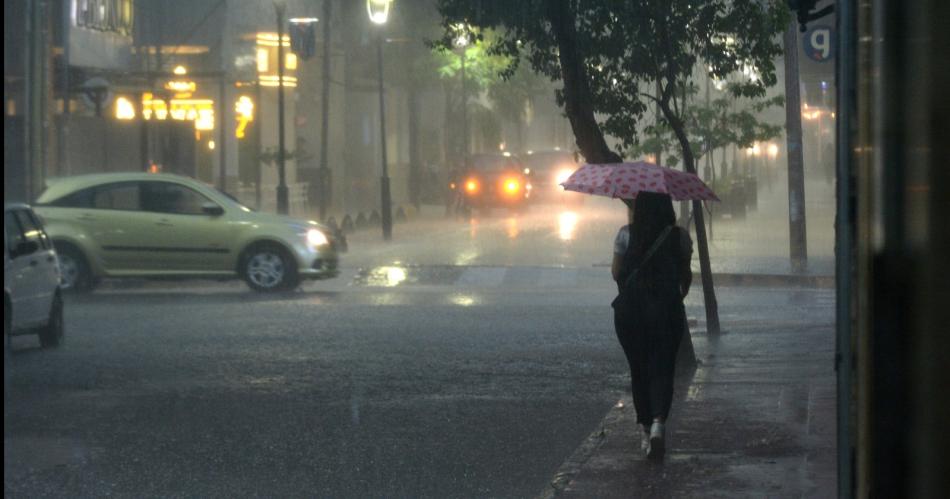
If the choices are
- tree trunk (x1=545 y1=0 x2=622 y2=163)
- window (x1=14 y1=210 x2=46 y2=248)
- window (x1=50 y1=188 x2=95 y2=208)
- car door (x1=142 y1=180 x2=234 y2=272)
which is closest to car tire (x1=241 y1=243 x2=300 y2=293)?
car door (x1=142 y1=180 x2=234 y2=272)

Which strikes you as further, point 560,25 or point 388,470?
point 560,25

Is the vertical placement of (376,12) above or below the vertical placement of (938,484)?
above

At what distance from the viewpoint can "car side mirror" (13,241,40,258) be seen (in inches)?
560

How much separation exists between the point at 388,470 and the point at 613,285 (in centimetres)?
1362

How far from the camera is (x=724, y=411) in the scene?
10508 millimetres

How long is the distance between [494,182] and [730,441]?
35582 millimetres

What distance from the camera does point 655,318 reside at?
8812 millimetres

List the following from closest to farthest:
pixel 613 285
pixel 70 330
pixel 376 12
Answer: pixel 70 330
pixel 613 285
pixel 376 12

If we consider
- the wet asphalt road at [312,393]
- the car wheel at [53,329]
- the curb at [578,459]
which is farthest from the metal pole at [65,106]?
the curb at [578,459]

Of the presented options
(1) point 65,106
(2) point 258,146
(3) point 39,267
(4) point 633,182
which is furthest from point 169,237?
(2) point 258,146

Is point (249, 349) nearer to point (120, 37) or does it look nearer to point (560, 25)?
point (560, 25)

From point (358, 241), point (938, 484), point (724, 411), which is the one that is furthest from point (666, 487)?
point (358, 241)

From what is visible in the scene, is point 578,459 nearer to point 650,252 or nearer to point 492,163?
point 650,252

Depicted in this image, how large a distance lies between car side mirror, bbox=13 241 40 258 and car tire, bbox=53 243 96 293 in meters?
5.80
